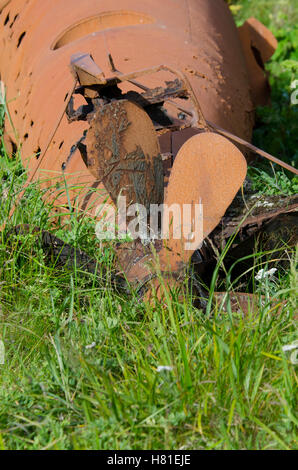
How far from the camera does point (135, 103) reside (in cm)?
222

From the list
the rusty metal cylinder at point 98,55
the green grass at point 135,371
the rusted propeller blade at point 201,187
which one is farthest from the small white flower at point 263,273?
the rusty metal cylinder at point 98,55

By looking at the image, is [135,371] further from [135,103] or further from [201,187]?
[135,103]

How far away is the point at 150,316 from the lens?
2.08 metres

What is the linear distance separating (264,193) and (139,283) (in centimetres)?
85

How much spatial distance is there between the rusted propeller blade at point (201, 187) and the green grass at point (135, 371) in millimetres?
180

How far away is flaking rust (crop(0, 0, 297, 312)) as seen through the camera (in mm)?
2109

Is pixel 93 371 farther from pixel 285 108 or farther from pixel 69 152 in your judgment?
pixel 285 108

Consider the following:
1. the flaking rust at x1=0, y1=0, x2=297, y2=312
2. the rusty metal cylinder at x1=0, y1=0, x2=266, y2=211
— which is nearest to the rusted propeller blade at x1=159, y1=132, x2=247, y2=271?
the flaking rust at x1=0, y1=0, x2=297, y2=312

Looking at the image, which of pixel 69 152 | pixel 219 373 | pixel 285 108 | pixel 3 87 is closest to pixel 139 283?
pixel 219 373

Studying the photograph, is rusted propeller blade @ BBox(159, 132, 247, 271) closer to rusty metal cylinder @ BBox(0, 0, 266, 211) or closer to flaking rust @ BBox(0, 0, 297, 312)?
flaking rust @ BBox(0, 0, 297, 312)

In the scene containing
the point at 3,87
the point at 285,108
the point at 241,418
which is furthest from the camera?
the point at 285,108

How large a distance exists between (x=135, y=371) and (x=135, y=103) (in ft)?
3.03

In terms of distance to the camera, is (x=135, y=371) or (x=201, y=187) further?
(x=201, y=187)

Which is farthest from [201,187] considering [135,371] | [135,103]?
[135,371]
